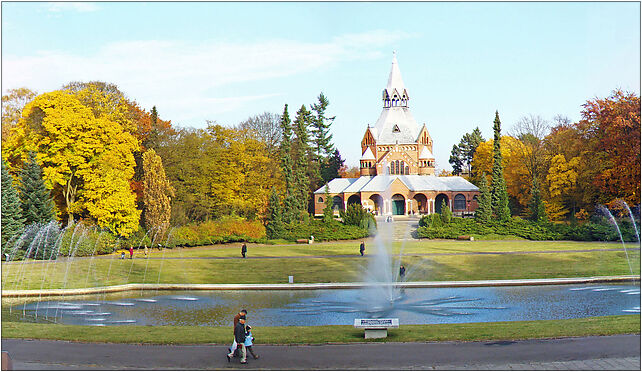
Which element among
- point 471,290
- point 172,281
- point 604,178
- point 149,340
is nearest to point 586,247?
point 604,178

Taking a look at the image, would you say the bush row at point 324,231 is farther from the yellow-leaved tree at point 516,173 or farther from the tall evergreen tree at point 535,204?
the yellow-leaved tree at point 516,173

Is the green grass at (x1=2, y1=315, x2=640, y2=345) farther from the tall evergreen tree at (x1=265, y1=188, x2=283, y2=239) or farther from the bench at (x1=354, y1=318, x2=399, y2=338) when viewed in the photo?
the tall evergreen tree at (x1=265, y1=188, x2=283, y2=239)

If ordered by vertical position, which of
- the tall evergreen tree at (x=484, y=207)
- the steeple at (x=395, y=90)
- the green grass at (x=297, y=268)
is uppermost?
the steeple at (x=395, y=90)

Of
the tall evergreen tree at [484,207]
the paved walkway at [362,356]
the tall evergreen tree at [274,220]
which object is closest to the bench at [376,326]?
the paved walkway at [362,356]

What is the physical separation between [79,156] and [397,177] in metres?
47.1

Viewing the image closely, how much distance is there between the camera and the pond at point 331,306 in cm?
2434

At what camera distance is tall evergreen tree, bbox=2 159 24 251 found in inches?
1722

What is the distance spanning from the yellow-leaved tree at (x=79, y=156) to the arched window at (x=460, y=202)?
4911 centimetres

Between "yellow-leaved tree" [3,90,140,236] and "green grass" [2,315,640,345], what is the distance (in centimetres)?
2810

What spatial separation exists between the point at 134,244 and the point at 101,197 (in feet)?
14.4

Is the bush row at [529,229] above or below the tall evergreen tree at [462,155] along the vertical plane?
below

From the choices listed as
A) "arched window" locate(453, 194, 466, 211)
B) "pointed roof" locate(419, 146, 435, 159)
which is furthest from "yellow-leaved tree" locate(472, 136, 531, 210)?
"pointed roof" locate(419, 146, 435, 159)

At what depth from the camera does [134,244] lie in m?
49.5

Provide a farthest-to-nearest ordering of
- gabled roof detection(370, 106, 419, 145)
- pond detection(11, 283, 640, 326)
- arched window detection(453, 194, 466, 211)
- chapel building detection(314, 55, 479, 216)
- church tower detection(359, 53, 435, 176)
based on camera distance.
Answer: gabled roof detection(370, 106, 419, 145) < church tower detection(359, 53, 435, 176) < arched window detection(453, 194, 466, 211) < chapel building detection(314, 55, 479, 216) < pond detection(11, 283, 640, 326)
